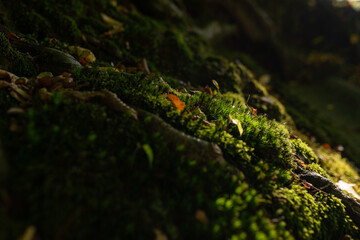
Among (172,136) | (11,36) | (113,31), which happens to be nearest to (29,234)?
(172,136)

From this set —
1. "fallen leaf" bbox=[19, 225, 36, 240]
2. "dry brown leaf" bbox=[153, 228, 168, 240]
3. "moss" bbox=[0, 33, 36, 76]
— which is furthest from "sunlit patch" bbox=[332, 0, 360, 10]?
Answer: "fallen leaf" bbox=[19, 225, 36, 240]

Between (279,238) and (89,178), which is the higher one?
(279,238)

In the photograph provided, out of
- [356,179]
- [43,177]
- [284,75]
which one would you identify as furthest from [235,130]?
[284,75]

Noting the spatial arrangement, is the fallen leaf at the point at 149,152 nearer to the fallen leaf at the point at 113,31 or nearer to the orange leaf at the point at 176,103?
the orange leaf at the point at 176,103

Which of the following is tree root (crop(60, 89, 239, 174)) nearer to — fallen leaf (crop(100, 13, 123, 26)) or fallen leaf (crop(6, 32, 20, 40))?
fallen leaf (crop(6, 32, 20, 40))

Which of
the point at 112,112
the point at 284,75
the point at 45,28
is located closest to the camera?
the point at 112,112

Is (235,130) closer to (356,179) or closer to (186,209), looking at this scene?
(186,209)

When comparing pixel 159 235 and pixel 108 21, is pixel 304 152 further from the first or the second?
pixel 108 21
